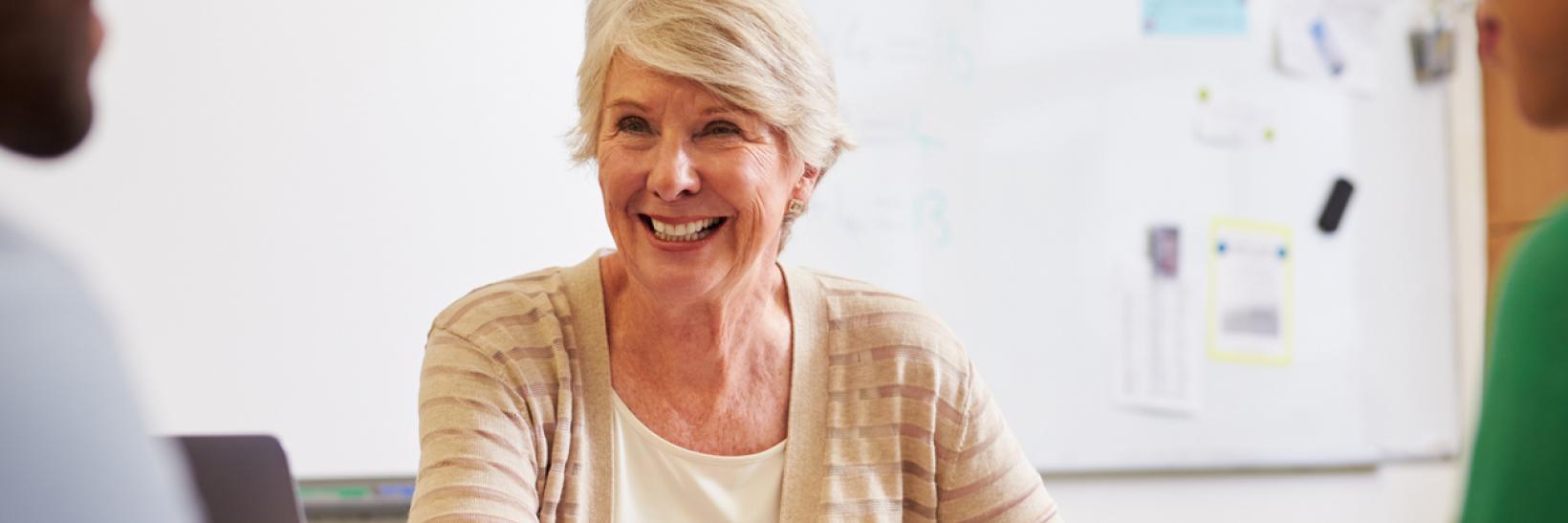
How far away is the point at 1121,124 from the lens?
2.75 meters

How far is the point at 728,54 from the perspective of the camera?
1.34m

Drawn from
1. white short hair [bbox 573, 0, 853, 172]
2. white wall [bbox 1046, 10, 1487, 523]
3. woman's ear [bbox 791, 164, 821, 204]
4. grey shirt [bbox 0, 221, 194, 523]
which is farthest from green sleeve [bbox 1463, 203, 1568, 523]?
white wall [bbox 1046, 10, 1487, 523]

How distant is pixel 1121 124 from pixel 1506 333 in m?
2.28

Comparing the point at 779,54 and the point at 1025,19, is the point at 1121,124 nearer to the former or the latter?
the point at 1025,19

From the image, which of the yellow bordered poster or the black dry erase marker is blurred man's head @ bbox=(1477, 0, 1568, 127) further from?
the black dry erase marker

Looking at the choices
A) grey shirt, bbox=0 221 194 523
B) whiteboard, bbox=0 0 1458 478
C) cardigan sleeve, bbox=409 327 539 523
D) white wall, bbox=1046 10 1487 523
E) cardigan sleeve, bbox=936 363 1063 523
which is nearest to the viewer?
grey shirt, bbox=0 221 194 523

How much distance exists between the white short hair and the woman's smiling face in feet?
0.05

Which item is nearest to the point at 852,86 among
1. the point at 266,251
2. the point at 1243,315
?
the point at 1243,315

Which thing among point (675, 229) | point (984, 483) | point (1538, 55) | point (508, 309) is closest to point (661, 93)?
point (675, 229)

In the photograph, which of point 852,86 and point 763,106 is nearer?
point 763,106

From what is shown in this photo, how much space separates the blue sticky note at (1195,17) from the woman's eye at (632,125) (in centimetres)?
167

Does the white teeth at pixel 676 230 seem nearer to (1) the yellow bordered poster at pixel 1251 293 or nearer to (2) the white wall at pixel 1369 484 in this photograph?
(2) the white wall at pixel 1369 484

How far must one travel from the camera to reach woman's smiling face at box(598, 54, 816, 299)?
4.45 ft

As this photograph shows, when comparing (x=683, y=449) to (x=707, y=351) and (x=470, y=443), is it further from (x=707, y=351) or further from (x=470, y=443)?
(x=470, y=443)
